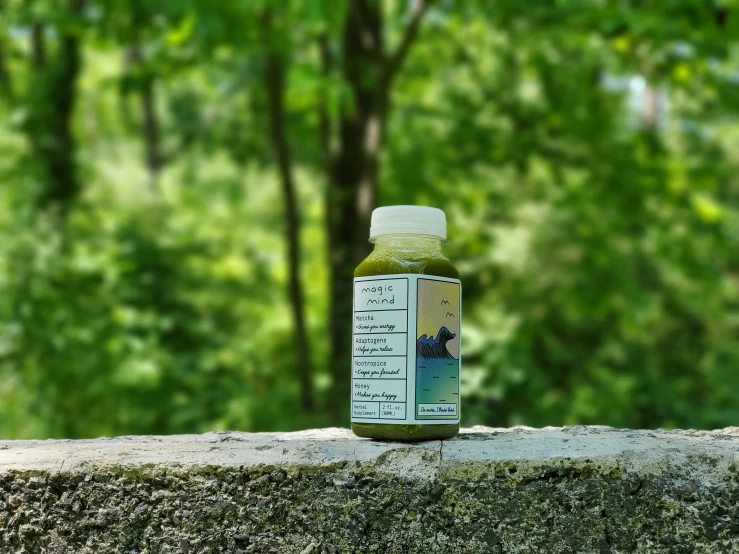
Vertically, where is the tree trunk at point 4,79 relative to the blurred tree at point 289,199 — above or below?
above

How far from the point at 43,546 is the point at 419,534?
0.61 metres

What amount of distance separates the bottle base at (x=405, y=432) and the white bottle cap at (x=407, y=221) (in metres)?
0.33

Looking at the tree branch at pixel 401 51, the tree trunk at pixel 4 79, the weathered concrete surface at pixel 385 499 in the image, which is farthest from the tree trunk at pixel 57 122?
the weathered concrete surface at pixel 385 499

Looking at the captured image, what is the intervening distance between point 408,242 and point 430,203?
522 centimetres

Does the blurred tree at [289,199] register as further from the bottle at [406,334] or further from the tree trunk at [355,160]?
the bottle at [406,334]

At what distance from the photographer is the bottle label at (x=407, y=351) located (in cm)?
135

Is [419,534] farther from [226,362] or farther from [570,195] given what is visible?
[226,362]

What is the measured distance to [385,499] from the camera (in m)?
1.24

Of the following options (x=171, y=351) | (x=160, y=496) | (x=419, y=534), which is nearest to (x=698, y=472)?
(x=419, y=534)

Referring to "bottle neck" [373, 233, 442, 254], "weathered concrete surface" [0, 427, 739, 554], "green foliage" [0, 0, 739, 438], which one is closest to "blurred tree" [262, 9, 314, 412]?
"green foliage" [0, 0, 739, 438]

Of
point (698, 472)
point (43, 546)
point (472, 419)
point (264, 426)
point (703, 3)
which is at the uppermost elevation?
point (703, 3)

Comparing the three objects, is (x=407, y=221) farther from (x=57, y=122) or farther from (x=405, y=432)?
(x=57, y=122)

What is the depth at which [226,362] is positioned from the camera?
23.4ft

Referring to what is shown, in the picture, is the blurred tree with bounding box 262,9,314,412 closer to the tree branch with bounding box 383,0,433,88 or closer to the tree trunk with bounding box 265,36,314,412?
the tree trunk with bounding box 265,36,314,412
